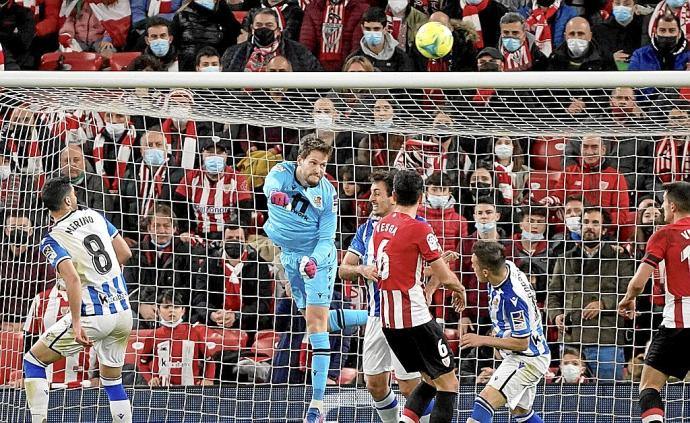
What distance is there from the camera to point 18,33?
1338 cm

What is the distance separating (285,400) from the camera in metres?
10.6

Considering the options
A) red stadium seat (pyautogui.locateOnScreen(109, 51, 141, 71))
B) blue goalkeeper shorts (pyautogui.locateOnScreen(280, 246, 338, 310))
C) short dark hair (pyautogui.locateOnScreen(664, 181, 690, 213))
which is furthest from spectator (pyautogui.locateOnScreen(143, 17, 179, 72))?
short dark hair (pyautogui.locateOnScreen(664, 181, 690, 213))

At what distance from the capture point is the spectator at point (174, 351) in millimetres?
10875

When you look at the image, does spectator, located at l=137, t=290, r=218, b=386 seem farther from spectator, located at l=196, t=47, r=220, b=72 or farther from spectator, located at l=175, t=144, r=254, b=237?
spectator, located at l=196, t=47, r=220, b=72

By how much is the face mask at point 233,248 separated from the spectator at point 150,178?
0.60 m

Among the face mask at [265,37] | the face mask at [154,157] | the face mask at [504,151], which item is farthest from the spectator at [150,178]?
the face mask at [504,151]

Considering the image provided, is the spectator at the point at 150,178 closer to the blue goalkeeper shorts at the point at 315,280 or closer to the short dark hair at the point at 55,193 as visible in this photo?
the blue goalkeeper shorts at the point at 315,280

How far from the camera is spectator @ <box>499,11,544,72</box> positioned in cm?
1181

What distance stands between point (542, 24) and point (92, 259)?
16.2 feet

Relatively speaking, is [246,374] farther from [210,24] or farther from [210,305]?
[210,24]

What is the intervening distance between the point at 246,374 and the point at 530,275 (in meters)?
2.38

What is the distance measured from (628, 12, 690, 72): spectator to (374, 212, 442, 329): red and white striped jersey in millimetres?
4151

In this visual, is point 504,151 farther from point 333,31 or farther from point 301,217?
point 333,31

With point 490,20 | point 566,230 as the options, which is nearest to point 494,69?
point 490,20
